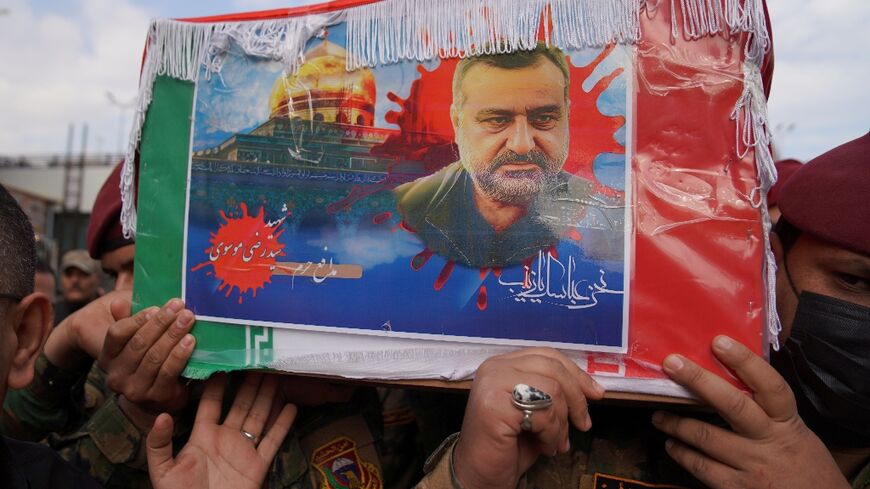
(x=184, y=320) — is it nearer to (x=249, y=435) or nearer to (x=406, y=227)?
(x=249, y=435)

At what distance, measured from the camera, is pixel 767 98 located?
1090mm

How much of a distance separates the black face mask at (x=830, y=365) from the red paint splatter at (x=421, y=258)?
2.78 ft

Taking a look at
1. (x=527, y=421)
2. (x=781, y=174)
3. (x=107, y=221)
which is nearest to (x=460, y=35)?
(x=527, y=421)

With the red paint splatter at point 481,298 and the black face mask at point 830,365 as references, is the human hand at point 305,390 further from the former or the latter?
the black face mask at point 830,365

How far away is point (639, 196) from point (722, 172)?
0.15 metres

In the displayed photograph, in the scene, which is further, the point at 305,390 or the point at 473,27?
the point at 305,390

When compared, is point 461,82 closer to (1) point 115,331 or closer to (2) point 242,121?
(2) point 242,121

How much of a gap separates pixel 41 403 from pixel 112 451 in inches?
21.4

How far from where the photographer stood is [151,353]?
1211mm

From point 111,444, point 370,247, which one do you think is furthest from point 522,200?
point 111,444

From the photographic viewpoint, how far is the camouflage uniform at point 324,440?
143cm

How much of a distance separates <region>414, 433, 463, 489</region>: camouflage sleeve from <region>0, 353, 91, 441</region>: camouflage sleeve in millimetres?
Answer: 1374

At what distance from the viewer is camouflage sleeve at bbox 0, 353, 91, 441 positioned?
180 cm

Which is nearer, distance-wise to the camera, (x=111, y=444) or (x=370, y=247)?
(x=370, y=247)
